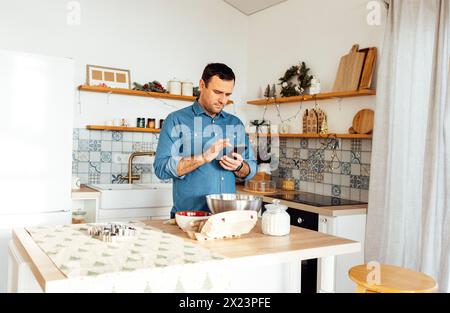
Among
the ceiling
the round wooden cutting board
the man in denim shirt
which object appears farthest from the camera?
the ceiling

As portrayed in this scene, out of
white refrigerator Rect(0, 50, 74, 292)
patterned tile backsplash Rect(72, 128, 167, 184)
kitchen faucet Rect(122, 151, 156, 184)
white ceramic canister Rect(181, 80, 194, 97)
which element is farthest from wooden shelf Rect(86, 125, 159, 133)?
white refrigerator Rect(0, 50, 74, 292)

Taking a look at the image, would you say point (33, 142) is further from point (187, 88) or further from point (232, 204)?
point (232, 204)

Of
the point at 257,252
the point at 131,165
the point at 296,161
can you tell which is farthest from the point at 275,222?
the point at 131,165

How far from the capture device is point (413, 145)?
285cm

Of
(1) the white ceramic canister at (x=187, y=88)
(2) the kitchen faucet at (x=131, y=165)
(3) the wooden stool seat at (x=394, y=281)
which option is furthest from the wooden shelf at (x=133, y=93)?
(3) the wooden stool seat at (x=394, y=281)

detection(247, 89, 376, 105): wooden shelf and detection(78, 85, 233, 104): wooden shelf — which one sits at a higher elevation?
detection(78, 85, 233, 104): wooden shelf

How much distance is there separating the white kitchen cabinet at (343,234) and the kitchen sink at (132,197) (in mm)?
1330

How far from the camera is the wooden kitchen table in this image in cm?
127

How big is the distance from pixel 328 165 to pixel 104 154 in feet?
6.50

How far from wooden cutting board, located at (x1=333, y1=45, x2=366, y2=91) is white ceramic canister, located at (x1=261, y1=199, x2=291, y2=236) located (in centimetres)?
186

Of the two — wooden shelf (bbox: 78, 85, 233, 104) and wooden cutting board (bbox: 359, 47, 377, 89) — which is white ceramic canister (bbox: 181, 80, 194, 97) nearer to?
wooden shelf (bbox: 78, 85, 233, 104)

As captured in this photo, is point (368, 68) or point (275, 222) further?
point (368, 68)

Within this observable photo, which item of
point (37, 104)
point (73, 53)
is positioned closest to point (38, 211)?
point (37, 104)

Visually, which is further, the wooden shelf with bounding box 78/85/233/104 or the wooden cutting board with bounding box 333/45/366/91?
the wooden shelf with bounding box 78/85/233/104
